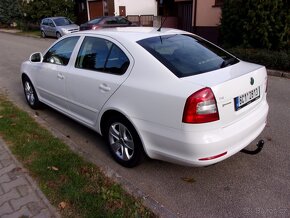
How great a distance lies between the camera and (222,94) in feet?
9.66

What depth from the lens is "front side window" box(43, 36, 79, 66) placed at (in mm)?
4641

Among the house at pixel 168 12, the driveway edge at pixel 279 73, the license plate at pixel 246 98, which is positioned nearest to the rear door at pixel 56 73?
the license plate at pixel 246 98

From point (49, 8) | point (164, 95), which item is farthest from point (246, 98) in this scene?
point (49, 8)

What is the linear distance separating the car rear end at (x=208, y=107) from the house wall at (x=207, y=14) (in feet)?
38.4

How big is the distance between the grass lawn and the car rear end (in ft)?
2.01

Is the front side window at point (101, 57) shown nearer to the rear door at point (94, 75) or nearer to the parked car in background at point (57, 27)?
the rear door at point (94, 75)

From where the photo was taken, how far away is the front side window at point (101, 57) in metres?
3.65

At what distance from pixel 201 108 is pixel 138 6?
24.3m

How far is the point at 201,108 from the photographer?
2.88 metres

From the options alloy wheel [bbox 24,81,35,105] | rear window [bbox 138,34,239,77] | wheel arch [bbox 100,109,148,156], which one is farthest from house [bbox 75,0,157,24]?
wheel arch [bbox 100,109,148,156]

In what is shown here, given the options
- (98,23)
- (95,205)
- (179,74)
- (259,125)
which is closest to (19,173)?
(95,205)

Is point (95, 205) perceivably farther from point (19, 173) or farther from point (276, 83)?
point (276, 83)

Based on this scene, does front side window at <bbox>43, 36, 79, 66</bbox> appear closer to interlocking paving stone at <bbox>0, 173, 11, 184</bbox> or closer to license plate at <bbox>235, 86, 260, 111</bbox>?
interlocking paving stone at <bbox>0, 173, 11, 184</bbox>

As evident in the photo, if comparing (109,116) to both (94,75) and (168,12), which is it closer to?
(94,75)
